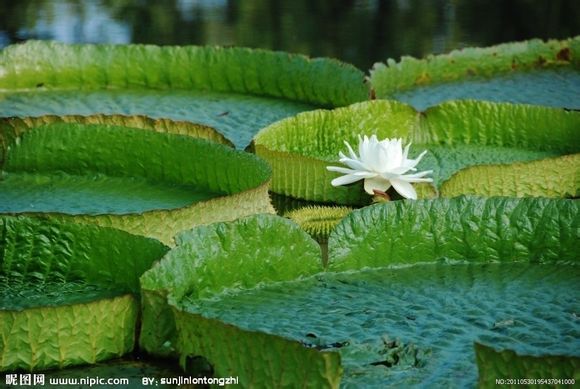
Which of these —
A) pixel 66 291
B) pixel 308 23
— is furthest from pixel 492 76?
pixel 66 291

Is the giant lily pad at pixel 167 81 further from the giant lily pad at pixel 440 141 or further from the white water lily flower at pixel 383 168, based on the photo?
the white water lily flower at pixel 383 168

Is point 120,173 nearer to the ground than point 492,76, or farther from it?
nearer to the ground

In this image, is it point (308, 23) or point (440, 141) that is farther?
point (308, 23)

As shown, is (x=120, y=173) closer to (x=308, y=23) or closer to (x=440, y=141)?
(x=440, y=141)

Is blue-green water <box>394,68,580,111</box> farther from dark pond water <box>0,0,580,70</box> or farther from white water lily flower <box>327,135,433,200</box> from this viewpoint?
white water lily flower <box>327,135,433,200</box>

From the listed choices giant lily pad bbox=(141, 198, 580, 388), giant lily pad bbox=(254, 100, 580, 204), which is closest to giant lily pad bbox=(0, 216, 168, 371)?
giant lily pad bbox=(141, 198, 580, 388)

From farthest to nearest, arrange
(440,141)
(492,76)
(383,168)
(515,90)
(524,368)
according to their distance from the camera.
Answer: (492,76) < (515,90) < (440,141) < (383,168) < (524,368)

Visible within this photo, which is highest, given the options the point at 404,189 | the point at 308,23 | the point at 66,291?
the point at 308,23

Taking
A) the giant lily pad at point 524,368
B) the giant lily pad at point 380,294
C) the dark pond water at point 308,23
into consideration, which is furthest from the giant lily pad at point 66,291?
the dark pond water at point 308,23

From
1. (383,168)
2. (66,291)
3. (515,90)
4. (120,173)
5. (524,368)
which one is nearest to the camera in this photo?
(524,368)
